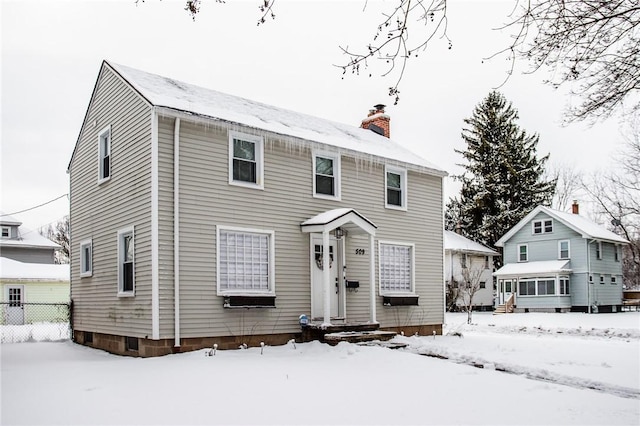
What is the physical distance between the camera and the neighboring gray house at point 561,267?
3147 cm

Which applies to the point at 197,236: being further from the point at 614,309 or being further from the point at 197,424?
the point at 614,309

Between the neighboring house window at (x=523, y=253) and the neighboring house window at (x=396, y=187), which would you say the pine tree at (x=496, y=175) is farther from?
the neighboring house window at (x=396, y=187)

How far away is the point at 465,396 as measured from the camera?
7.52 m

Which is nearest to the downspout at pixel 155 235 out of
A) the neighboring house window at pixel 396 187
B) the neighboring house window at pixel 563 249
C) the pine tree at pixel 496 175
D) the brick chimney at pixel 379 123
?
the neighboring house window at pixel 396 187

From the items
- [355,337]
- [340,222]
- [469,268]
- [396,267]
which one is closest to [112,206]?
[340,222]

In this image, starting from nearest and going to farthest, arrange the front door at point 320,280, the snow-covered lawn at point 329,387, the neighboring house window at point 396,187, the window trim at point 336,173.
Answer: the snow-covered lawn at point 329,387 < the front door at point 320,280 < the window trim at point 336,173 < the neighboring house window at point 396,187

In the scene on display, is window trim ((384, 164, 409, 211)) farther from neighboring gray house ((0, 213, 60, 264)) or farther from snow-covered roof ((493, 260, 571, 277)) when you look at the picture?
neighboring gray house ((0, 213, 60, 264))

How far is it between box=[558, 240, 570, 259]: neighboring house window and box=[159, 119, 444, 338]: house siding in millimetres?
18322

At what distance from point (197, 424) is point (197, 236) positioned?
20.5ft

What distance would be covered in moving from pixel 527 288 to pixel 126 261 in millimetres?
26143

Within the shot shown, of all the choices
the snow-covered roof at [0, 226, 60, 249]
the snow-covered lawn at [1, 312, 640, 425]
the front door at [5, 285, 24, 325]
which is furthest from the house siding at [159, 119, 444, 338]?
the snow-covered roof at [0, 226, 60, 249]

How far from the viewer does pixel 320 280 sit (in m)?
14.0

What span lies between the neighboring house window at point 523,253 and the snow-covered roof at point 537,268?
402 mm

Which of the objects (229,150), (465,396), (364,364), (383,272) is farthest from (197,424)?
(383,272)
